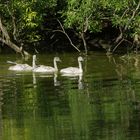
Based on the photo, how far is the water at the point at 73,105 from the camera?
17.9 meters

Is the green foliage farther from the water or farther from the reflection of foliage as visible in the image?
the reflection of foliage

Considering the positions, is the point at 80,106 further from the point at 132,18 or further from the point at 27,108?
the point at 132,18

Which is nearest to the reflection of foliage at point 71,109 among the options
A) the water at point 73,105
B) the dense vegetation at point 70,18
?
the water at point 73,105

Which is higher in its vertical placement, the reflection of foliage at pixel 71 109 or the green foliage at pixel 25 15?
the green foliage at pixel 25 15

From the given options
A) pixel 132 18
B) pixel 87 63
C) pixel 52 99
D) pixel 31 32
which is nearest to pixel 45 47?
pixel 31 32

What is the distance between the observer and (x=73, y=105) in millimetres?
21984

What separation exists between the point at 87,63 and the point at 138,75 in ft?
20.6

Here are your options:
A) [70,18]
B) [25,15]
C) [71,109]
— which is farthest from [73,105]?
[25,15]

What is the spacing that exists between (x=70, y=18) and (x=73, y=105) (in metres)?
19.6

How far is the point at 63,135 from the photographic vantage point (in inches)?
690

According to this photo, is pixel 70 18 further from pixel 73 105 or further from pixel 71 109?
pixel 71 109

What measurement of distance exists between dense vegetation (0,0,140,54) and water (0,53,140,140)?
26.4ft

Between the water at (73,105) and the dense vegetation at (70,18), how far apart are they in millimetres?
8037

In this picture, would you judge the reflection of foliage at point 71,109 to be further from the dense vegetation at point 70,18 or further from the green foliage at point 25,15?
the green foliage at point 25,15
